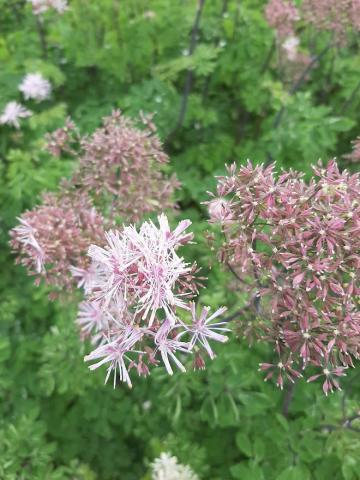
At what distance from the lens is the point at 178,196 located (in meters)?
4.07

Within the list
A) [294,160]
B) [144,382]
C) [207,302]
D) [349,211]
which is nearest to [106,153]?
[207,302]

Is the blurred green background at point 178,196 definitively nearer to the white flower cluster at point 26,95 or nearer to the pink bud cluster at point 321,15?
the white flower cluster at point 26,95

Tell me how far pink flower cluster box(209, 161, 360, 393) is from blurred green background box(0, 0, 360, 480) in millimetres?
371

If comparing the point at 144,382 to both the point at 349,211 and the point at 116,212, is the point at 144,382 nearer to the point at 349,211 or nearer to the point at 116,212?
the point at 116,212

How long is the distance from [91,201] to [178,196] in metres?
1.48

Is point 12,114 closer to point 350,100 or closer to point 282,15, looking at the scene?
point 282,15

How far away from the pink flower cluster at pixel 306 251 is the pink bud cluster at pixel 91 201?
81cm

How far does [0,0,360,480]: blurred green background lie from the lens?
9.67 feet

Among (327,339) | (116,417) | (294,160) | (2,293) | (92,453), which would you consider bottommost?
(92,453)

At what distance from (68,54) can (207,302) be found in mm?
2801

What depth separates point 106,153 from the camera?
8.79 feet

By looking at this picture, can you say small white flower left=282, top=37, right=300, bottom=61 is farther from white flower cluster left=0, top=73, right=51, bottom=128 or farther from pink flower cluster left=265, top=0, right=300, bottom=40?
white flower cluster left=0, top=73, right=51, bottom=128

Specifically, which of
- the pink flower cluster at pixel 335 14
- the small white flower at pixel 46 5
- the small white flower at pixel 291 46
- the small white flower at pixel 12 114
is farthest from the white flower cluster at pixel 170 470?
the small white flower at pixel 46 5

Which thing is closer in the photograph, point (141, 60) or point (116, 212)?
point (116, 212)
